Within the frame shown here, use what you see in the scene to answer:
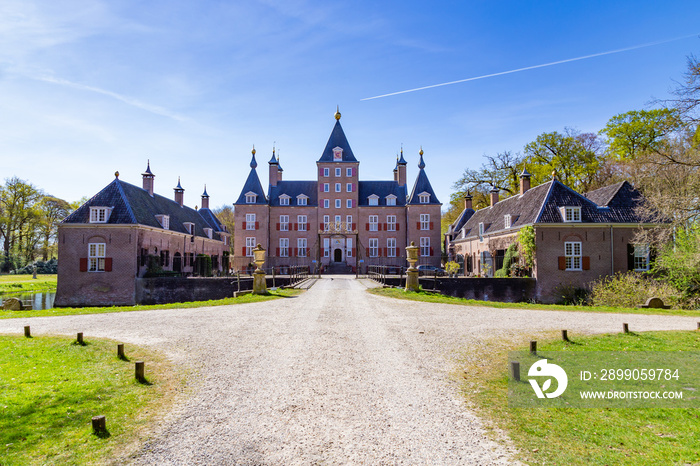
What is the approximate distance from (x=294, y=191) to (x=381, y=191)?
9676mm

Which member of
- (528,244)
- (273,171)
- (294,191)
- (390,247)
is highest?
(273,171)

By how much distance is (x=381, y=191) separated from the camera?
4497cm

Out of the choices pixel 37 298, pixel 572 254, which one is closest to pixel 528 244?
pixel 572 254

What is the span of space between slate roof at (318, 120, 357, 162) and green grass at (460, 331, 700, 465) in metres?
38.4

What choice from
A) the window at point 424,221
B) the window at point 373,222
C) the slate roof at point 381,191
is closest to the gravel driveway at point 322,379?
the window at point 424,221

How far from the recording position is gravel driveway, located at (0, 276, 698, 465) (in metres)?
4.29

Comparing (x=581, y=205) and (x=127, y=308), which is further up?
(x=581, y=205)

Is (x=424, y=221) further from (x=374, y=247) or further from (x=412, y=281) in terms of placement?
(x=412, y=281)

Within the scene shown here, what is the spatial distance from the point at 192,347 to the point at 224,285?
18658mm

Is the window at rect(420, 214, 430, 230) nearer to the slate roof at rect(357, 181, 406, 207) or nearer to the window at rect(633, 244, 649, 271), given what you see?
the slate roof at rect(357, 181, 406, 207)

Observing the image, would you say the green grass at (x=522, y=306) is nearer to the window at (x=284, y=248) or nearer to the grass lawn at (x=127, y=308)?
the grass lawn at (x=127, y=308)

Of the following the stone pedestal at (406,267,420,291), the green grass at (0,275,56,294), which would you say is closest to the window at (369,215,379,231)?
the stone pedestal at (406,267,420,291)

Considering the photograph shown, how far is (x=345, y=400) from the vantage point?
570cm

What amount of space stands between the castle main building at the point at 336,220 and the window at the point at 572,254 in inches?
673
